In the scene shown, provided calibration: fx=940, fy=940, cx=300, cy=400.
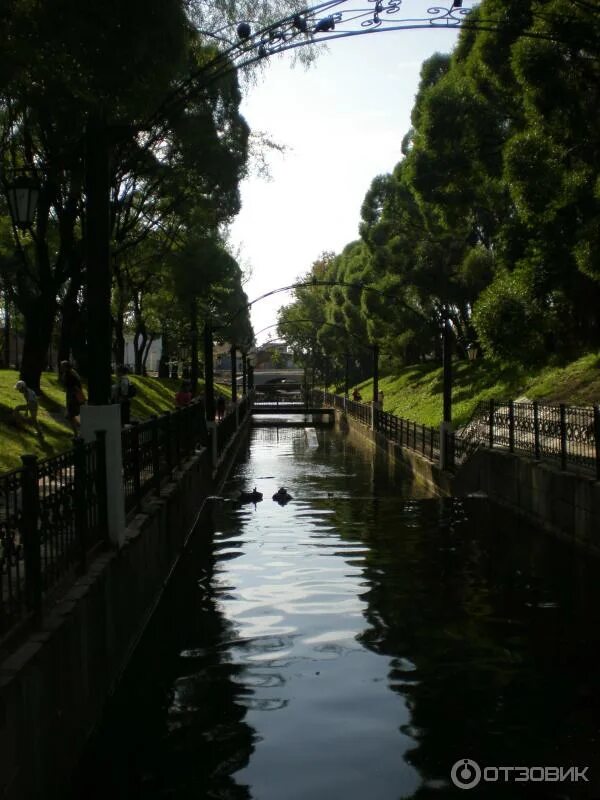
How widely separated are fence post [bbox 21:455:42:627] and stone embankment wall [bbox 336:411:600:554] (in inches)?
372

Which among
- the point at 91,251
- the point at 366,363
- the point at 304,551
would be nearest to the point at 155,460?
the point at 304,551

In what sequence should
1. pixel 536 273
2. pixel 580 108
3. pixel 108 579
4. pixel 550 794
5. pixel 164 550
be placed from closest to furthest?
pixel 550 794 < pixel 108 579 < pixel 164 550 < pixel 580 108 < pixel 536 273

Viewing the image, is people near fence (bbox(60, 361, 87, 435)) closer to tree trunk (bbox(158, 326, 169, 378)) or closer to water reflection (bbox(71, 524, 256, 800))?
water reflection (bbox(71, 524, 256, 800))

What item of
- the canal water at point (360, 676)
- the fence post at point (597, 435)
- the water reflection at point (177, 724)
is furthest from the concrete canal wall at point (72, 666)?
the fence post at point (597, 435)

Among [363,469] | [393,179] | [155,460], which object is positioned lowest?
[363,469]

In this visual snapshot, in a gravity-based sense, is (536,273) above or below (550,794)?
above

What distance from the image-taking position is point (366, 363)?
274 feet

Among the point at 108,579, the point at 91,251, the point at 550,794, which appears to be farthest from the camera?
the point at 91,251

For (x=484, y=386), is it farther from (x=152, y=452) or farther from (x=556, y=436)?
(x=152, y=452)

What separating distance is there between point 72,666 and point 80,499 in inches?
70.3

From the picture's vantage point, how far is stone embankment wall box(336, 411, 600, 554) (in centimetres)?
1396

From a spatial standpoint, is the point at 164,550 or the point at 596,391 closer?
the point at 164,550

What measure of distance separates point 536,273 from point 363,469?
11.4 m

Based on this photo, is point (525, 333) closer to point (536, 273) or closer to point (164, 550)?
point (536, 273)
